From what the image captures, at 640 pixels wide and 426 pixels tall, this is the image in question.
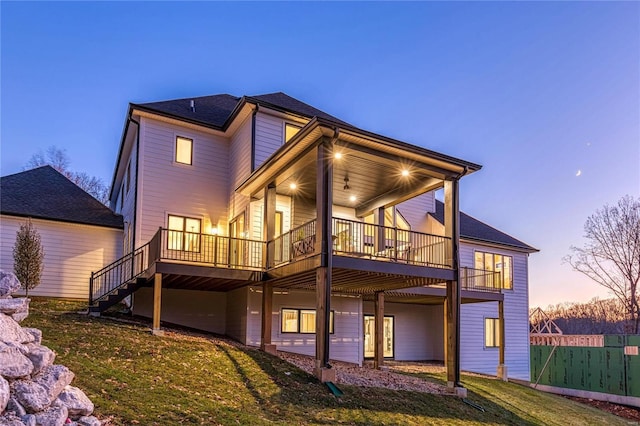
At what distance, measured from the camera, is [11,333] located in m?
6.15

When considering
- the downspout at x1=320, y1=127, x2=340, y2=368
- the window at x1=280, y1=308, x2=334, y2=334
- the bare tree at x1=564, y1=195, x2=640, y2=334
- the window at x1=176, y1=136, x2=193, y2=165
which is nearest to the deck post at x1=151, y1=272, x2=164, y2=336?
the downspout at x1=320, y1=127, x2=340, y2=368

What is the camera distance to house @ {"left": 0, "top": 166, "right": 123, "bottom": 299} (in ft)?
52.3

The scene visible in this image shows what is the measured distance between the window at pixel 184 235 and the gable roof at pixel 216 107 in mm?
3283

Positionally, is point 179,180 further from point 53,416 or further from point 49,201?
point 53,416

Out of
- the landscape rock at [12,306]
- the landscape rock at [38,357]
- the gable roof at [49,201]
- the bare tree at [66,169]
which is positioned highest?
the bare tree at [66,169]

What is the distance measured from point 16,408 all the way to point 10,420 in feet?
0.69

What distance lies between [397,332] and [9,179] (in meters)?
16.0

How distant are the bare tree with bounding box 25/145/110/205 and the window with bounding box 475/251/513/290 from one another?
2809 cm

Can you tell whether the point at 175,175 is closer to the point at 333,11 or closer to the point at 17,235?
the point at 17,235

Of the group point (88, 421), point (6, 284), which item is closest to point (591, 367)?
point (88, 421)

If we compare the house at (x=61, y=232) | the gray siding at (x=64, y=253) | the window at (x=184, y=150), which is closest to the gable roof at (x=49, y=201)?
the house at (x=61, y=232)

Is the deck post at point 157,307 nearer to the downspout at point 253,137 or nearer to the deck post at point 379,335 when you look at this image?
the downspout at point 253,137

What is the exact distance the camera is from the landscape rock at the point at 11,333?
5989 millimetres

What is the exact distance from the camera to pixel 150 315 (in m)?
15.2
